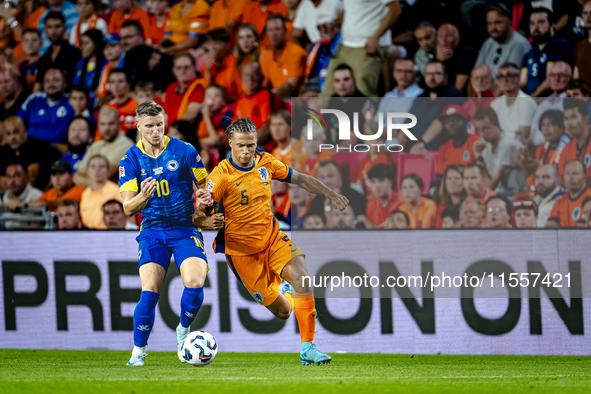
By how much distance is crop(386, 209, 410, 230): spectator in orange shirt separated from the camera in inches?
236

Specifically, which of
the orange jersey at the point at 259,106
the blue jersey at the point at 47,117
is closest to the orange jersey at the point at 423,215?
the orange jersey at the point at 259,106

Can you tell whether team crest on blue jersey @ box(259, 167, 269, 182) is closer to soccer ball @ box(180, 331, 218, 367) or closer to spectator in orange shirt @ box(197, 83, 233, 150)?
soccer ball @ box(180, 331, 218, 367)

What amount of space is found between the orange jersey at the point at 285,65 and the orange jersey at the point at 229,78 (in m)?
0.36

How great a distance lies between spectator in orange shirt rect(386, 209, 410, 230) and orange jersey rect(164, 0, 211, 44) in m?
3.37

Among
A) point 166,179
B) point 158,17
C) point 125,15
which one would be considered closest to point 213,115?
point 158,17

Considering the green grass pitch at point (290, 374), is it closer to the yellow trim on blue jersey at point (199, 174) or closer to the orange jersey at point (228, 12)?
the yellow trim on blue jersey at point (199, 174)

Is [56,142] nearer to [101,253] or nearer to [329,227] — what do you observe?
[101,253]

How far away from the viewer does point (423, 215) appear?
6.00 meters

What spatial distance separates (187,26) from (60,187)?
2440 millimetres

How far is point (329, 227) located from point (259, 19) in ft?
9.41

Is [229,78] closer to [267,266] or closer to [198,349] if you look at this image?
[267,266]

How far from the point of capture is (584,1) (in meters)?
6.53

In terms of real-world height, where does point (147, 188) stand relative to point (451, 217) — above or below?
above

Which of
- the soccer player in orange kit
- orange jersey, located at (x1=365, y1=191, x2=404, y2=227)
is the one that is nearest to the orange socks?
the soccer player in orange kit
